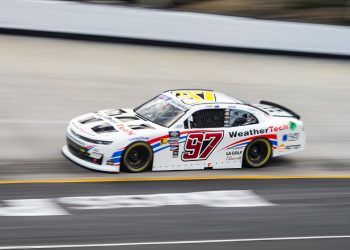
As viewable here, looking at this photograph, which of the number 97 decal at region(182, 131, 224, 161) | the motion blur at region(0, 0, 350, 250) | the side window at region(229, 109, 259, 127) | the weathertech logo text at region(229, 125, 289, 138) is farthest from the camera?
the side window at region(229, 109, 259, 127)

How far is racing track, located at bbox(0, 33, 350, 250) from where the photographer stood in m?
10.6

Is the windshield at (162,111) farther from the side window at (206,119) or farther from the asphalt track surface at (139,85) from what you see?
the asphalt track surface at (139,85)

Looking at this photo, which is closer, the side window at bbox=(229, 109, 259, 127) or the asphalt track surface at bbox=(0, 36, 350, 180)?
the side window at bbox=(229, 109, 259, 127)

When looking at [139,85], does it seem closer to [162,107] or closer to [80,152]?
[162,107]

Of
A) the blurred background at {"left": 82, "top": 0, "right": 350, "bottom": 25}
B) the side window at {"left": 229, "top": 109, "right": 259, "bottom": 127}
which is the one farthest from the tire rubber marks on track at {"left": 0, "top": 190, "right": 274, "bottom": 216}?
the blurred background at {"left": 82, "top": 0, "right": 350, "bottom": 25}

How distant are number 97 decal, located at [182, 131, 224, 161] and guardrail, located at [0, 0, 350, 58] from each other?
30.8 ft

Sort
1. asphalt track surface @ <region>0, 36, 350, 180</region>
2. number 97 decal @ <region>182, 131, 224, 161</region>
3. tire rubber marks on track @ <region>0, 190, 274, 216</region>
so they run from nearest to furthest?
1. tire rubber marks on track @ <region>0, 190, 274, 216</region>
2. number 97 decal @ <region>182, 131, 224, 161</region>
3. asphalt track surface @ <region>0, 36, 350, 180</region>

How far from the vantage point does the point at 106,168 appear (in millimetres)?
12797

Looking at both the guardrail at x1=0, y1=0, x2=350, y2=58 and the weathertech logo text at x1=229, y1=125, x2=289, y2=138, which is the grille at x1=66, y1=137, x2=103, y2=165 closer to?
the weathertech logo text at x1=229, y1=125, x2=289, y2=138

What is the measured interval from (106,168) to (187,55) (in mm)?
10315

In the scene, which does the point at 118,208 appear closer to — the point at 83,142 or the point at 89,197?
the point at 89,197

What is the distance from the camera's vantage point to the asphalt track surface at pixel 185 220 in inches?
400

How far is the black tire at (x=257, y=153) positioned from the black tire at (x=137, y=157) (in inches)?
78.8

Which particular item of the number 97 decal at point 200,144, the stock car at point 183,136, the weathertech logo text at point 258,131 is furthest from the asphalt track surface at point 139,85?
the weathertech logo text at point 258,131
